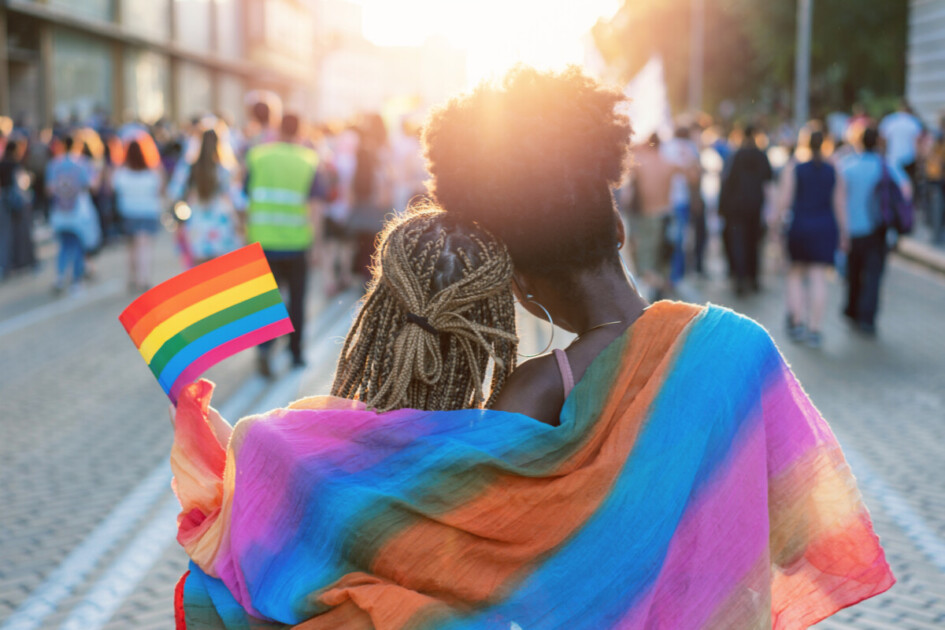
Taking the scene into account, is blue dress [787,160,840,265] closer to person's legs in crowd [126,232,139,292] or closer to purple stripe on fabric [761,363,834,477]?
person's legs in crowd [126,232,139,292]

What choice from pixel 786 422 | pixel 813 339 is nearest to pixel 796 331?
pixel 813 339

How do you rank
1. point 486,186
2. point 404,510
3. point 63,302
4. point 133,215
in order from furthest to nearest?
point 133,215 < point 63,302 < point 486,186 < point 404,510

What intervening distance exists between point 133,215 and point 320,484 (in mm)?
13407

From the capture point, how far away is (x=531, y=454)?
6.88 ft

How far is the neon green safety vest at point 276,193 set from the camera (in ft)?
30.0

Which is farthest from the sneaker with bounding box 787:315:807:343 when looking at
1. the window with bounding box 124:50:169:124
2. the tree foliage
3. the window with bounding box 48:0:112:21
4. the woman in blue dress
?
the window with bounding box 124:50:169:124

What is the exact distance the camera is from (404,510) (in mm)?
2119

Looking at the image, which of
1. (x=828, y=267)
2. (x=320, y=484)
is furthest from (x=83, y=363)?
(x=320, y=484)

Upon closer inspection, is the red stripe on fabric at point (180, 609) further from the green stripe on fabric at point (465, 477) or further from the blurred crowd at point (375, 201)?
the blurred crowd at point (375, 201)

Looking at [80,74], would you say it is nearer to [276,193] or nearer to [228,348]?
[276,193]

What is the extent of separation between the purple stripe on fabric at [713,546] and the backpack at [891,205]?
973 centimetres

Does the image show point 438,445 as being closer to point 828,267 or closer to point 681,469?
point 681,469

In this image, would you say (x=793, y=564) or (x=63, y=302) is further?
(x=63, y=302)

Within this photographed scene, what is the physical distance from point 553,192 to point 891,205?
32.2ft
